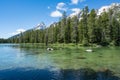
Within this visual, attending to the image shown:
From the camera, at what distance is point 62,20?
110562 millimetres

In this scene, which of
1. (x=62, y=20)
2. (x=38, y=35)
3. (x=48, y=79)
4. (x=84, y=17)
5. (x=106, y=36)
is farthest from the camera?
(x=38, y=35)

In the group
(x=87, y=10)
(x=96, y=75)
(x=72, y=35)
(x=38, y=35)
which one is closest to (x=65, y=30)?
(x=72, y=35)

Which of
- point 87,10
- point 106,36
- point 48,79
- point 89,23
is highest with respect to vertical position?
point 87,10

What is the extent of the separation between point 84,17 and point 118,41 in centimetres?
2031

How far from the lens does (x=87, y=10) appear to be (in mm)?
98625

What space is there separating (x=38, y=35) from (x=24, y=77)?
424ft

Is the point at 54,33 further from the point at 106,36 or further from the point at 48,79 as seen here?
the point at 48,79

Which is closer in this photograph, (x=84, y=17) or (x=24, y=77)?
(x=24, y=77)

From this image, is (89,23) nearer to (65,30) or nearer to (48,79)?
(65,30)

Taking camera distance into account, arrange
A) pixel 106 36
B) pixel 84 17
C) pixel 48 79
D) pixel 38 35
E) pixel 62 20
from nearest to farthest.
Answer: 1. pixel 48 79
2. pixel 106 36
3. pixel 84 17
4. pixel 62 20
5. pixel 38 35

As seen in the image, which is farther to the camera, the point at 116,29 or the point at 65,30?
the point at 65,30

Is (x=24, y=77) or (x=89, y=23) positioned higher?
(x=89, y=23)

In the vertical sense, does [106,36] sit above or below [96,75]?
above

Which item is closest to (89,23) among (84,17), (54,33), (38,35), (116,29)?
(84,17)
